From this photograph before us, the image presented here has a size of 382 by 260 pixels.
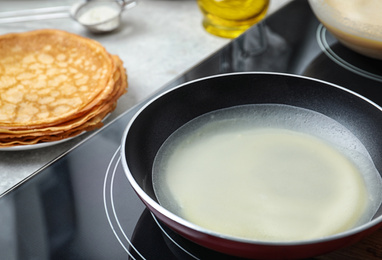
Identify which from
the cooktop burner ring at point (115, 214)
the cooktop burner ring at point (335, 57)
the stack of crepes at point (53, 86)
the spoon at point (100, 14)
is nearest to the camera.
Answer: the cooktop burner ring at point (115, 214)

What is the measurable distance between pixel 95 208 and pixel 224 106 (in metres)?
0.23

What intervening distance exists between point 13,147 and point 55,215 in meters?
0.14

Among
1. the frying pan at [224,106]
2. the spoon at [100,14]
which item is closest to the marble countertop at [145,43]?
the spoon at [100,14]

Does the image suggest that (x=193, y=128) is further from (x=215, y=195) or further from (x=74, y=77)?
(x=74, y=77)

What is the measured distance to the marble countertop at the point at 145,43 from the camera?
28.6 inches

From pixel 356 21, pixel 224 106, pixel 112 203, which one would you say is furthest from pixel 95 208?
pixel 356 21

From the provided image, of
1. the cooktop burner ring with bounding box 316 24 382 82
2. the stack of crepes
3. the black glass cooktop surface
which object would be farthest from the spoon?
the cooktop burner ring with bounding box 316 24 382 82

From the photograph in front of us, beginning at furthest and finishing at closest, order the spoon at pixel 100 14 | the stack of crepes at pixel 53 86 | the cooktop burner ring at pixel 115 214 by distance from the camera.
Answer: the spoon at pixel 100 14 < the stack of crepes at pixel 53 86 < the cooktop burner ring at pixel 115 214

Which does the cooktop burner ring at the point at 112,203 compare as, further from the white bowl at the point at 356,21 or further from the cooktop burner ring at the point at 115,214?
the white bowl at the point at 356,21

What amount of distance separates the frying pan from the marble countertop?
18 cm

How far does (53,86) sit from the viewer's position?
2.60 ft

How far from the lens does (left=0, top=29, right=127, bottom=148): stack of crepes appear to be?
681 mm

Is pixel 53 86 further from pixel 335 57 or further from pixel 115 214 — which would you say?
pixel 335 57

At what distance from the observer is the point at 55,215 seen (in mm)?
588
